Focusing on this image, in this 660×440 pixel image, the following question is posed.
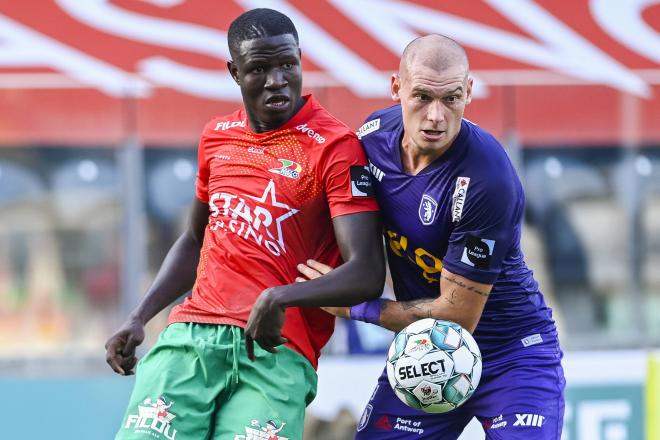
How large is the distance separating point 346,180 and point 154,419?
1.12 metres

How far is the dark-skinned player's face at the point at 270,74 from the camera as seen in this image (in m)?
4.73

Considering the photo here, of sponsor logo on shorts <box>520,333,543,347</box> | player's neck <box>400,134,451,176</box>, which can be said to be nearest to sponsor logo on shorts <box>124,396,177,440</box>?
player's neck <box>400,134,451,176</box>

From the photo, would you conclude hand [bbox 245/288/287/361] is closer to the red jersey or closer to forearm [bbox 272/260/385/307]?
forearm [bbox 272/260/385/307]

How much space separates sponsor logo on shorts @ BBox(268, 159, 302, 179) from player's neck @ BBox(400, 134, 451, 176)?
481mm

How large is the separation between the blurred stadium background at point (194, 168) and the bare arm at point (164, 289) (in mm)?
2501

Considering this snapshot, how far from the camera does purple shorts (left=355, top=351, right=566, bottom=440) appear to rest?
518cm

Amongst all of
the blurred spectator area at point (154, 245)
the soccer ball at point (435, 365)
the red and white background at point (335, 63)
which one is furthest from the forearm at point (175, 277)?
the red and white background at point (335, 63)

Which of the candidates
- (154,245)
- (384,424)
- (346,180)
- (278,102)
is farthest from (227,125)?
(154,245)

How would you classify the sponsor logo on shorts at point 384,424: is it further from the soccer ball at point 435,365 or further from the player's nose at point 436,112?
the player's nose at point 436,112

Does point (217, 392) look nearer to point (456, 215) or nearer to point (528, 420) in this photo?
point (456, 215)

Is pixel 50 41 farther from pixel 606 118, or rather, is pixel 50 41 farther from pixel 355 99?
pixel 606 118

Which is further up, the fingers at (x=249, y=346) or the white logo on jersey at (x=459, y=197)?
the white logo on jersey at (x=459, y=197)

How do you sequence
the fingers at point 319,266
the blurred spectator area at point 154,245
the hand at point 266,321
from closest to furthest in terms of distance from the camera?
the hand at point 266,321 → the fingers at point 319,266 → the blurred spectator area at point 154,245

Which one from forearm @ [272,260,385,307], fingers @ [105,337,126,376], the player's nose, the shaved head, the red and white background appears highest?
the red and white background
